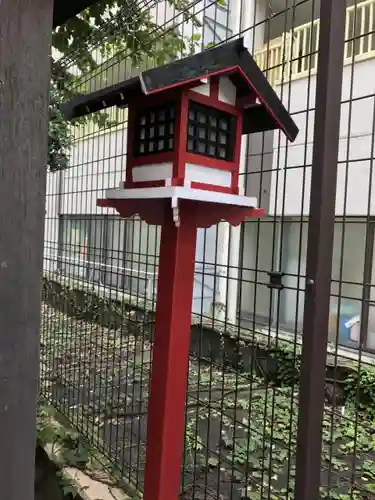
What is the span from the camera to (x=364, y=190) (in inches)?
160

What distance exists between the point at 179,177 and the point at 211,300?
7.57ft

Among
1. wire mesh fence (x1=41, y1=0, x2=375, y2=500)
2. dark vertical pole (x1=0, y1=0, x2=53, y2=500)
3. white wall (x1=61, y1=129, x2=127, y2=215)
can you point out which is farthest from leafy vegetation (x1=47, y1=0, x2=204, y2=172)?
dark vertical pole (x1=0, y1=0, x2=53, y2=500)

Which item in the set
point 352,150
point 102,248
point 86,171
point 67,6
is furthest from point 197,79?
point 352,150

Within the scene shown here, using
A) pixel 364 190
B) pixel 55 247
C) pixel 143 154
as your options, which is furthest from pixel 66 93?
pixel 364 190

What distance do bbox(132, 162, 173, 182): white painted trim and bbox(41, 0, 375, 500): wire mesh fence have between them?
2.68ft

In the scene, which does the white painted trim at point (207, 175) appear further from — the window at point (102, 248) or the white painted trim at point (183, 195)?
the window at point (102, 248)

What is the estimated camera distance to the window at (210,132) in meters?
1.57

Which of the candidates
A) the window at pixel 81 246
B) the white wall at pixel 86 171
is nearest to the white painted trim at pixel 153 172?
the window at pixel 81 246

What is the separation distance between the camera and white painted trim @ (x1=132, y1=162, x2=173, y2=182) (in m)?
1.56

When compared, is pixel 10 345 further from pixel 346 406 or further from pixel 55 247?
pixel 55 247

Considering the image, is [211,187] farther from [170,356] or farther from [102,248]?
[102,248]

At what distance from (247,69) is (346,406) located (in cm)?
307

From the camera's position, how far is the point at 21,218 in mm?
1048

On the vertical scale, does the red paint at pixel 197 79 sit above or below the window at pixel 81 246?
above
